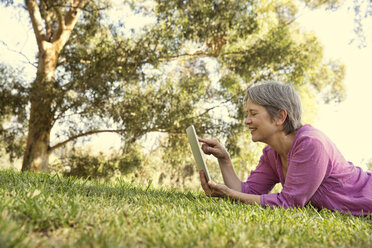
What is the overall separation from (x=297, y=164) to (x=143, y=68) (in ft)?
24.7

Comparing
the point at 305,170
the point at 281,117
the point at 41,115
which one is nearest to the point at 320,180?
the point at 305,170

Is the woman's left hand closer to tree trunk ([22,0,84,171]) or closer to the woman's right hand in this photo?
the woman's right hand

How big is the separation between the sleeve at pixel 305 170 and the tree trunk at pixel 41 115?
7485mm

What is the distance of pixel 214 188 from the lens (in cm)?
282

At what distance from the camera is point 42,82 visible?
8.97 metres

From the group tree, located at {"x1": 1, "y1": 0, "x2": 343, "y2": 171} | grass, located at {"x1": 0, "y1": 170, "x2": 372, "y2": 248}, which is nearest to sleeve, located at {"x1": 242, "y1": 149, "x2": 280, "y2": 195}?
grass, located at {"x1": 0, "y1": 170, "x2": 372, "y2": 248}

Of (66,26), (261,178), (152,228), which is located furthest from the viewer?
(66,26)

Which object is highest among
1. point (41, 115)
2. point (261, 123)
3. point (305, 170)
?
point (41, 115)

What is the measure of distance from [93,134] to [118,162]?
109 cm

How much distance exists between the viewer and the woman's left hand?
2.78 metres

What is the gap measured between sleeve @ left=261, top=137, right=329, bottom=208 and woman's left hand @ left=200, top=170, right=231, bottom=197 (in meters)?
0.45

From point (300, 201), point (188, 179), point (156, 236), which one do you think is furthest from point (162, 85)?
point (156, 236)

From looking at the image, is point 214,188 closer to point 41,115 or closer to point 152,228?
point 152,228

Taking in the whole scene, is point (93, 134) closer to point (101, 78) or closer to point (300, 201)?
point (101, 78)
